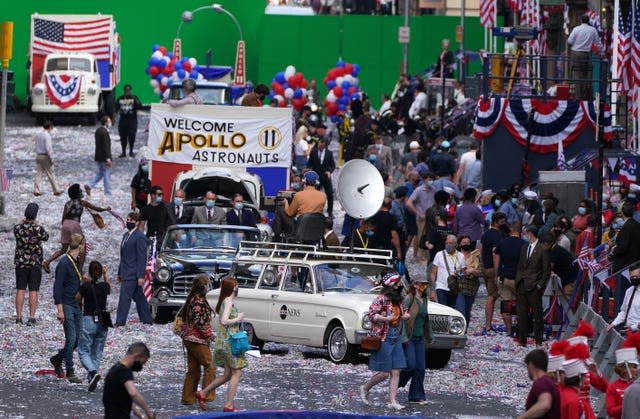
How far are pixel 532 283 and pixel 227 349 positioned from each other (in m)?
6.21

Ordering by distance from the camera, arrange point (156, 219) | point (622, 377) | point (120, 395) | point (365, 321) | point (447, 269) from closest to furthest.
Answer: point (120, 395)
point (622, 377)
point (365, 321)
point (447, 269)
point (156, 219)

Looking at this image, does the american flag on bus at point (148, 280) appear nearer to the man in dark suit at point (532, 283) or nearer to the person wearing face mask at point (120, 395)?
the man in dark suit at point (532, 283)

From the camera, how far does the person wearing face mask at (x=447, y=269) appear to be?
2320 cm

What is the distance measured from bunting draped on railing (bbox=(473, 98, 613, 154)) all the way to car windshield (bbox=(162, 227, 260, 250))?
10245 mm

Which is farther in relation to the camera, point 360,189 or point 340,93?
point 340,93

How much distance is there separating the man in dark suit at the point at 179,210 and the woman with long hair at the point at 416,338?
9.40 metres

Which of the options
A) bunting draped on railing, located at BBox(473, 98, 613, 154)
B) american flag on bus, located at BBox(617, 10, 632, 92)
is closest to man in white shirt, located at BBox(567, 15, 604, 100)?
bunting draped on railing, located at BBox(473, 98, 613, 154)

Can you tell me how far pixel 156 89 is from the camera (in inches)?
2136

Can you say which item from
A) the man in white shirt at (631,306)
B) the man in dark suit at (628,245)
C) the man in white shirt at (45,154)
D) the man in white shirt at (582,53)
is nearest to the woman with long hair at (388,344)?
the man in white shirt at (631,306)

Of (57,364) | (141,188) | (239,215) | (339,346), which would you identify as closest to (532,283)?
(339,346)

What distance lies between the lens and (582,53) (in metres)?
34.1

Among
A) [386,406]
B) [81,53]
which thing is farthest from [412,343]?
[81,53]

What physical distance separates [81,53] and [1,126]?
18070 mm

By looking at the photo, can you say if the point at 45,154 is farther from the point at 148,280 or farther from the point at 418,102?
the point at 418,102
